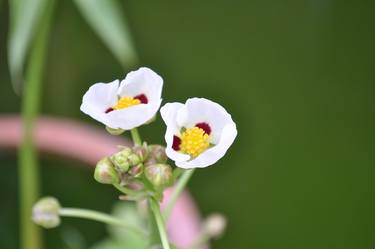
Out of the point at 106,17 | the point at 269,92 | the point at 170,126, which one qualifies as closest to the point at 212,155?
the point at 170,126

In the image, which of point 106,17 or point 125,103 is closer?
point 125,103

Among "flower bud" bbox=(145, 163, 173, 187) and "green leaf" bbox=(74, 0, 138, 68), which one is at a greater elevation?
"green leaf" bbox=(74, 0, 138, 68)

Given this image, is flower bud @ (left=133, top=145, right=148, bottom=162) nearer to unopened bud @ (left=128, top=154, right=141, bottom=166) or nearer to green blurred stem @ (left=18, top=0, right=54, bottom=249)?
unopened bud @ (left=128, top=154, right=141, bottom=166)

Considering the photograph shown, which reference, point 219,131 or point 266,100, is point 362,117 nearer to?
point 266,100

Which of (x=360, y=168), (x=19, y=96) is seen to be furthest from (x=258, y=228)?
(x=19, y=96)

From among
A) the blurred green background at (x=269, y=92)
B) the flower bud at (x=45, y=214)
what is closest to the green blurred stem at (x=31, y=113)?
the flower bud at (x=45, y=214)

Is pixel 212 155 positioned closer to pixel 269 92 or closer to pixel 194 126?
pixel 194 126

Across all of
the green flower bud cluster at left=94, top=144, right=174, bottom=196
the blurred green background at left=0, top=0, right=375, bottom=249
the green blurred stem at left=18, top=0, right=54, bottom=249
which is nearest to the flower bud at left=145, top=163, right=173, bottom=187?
the green flower bud cluster at left=94, top=144, right=174, bottom=196
